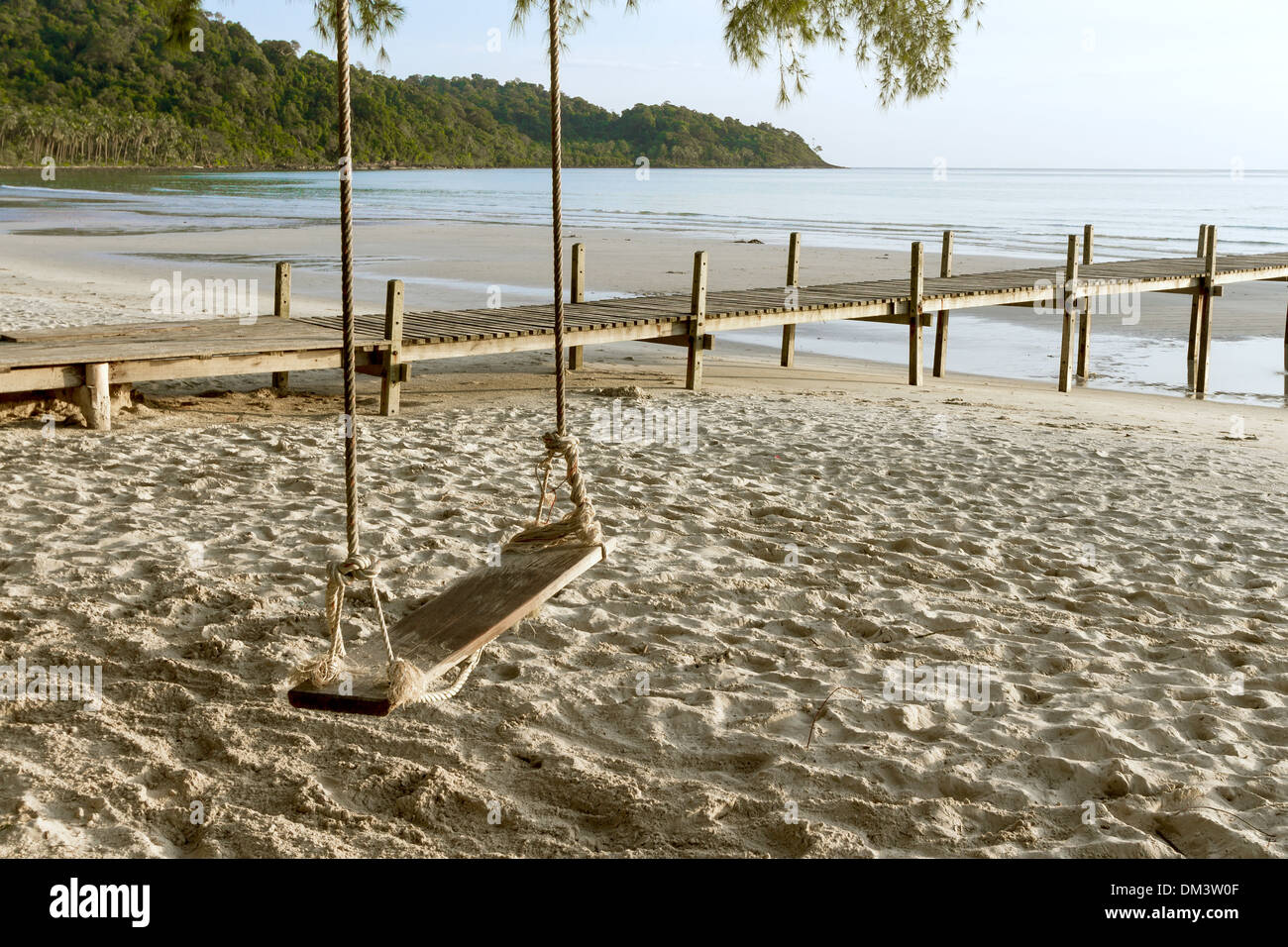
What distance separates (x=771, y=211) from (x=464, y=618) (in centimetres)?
4901

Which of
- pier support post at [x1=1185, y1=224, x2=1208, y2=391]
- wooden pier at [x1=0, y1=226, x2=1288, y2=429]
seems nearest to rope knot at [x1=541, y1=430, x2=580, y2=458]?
wooden pier at [x1=0, y1=226, x2=1288, y2=429]

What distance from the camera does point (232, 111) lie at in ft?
335

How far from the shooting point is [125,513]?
564 cm

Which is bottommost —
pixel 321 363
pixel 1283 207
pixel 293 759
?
pixel 293 759

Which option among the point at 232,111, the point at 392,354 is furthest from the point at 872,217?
the point at 232,111

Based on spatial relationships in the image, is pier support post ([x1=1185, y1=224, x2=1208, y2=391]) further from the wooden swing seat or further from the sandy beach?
the wooden swing seat

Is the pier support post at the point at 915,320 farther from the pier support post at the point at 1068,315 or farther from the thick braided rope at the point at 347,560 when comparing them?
the thick braided rope at the point at 347,560

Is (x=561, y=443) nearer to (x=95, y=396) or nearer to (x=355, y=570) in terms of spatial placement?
(x=355, y=570)

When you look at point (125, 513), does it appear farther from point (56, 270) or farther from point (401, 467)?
point (56, 270)

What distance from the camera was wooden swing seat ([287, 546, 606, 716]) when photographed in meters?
2.66

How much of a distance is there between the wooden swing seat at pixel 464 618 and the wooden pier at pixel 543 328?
4.96m

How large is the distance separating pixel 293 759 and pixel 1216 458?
22.2ft
